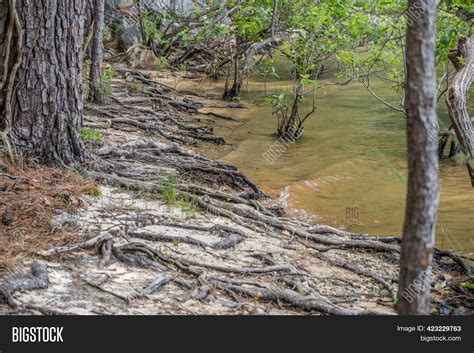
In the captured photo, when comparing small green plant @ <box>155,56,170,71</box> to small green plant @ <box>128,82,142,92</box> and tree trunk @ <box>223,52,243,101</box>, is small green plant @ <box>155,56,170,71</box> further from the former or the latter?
small green plant @ <box>128,82,142,92</box>

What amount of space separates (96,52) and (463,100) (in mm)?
6454

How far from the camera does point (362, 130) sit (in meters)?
14.9

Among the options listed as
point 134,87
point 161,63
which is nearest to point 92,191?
point 134,87

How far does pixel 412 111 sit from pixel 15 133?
15.0ft

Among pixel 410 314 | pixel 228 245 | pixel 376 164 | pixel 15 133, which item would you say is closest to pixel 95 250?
pixel 228 245

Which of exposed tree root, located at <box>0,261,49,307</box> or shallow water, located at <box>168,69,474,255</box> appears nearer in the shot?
exposed tree root, located at <box>0,261,49,307</box>

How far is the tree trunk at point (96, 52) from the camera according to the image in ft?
36.5

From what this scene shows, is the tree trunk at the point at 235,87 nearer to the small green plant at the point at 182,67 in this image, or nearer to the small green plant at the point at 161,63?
the small green plant at the point at 161,63

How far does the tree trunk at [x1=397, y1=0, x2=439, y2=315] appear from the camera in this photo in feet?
11.3

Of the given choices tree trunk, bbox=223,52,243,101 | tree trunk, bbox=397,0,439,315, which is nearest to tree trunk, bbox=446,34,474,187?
tree trunk, bbox=397,0,439,315

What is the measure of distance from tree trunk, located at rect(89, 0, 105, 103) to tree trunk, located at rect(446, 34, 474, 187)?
5.85 metres

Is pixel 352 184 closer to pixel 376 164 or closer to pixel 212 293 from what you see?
pixel 376 164

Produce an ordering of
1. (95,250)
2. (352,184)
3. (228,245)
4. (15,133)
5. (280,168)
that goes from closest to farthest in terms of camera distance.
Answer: (95,250), (228,245), (15,133), (352,184), (280,168)

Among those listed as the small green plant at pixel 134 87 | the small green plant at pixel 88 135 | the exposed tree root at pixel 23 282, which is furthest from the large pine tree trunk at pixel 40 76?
the small green plant at pixel 134 87
